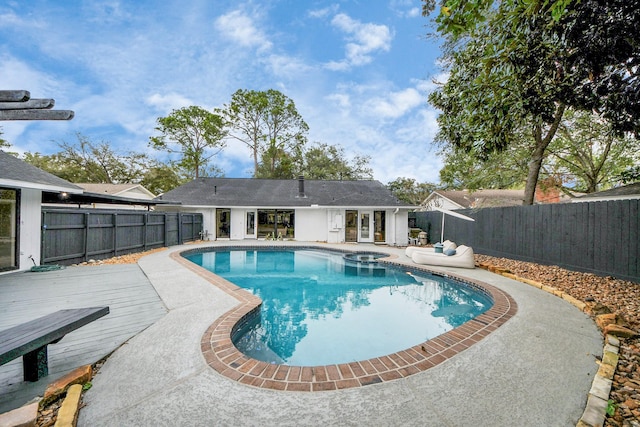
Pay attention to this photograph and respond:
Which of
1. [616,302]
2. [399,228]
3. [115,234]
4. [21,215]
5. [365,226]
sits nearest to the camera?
[616,302]

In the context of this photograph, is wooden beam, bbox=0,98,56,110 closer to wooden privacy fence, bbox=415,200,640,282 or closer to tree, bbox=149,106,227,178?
wooden privacy fence, bbox=415,200,640,282

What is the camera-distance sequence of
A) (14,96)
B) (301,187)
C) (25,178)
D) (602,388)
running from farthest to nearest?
(301,187)
(25,178)
(602,388)
(14,96)

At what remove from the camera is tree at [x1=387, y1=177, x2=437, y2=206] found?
29.8 m

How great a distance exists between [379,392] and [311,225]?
14.6 m

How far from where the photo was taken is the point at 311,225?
16875 mm

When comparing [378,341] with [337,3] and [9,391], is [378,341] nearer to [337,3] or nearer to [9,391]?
[9,391]

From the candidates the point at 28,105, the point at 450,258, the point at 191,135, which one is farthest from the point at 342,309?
the point at 191,135

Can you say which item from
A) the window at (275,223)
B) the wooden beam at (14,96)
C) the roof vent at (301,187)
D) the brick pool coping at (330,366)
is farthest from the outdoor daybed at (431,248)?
the wooden beam at (14,96)

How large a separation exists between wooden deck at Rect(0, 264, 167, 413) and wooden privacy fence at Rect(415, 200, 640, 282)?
9.54 m

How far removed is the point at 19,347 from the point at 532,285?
27.7ft

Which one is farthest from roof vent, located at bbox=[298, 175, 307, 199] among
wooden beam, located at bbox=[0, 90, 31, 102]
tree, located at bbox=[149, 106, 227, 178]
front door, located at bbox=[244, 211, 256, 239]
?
wooden beam, located at bbox=[0, 90, 31, 102]

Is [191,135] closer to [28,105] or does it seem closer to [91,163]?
[91,163]

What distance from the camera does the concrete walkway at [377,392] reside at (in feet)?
6.77

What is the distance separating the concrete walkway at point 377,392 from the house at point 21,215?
6.33 metres
